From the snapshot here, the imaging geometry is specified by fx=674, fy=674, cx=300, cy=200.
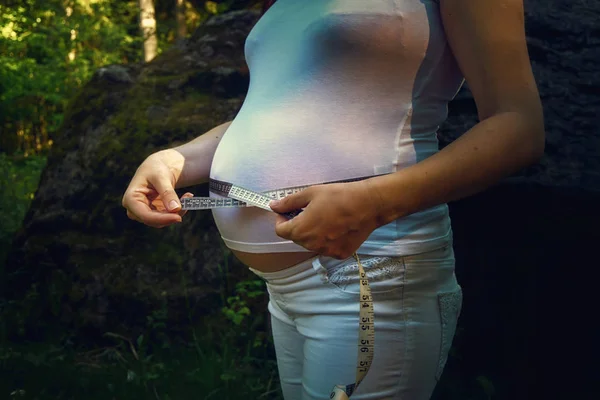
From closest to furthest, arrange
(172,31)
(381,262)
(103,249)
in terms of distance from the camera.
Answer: (381,262) < (103,249) < (172,31)


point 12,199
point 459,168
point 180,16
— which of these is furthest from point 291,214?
point 180,16

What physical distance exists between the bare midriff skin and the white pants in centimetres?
1

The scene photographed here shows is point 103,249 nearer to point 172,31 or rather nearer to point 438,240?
point 438,240

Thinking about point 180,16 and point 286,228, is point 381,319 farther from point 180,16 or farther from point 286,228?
point 180,16

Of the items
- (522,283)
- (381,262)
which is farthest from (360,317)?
(522,283)

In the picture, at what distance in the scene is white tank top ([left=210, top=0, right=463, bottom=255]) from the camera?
1179mm

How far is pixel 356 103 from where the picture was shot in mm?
1207

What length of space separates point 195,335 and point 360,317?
233 centimetres

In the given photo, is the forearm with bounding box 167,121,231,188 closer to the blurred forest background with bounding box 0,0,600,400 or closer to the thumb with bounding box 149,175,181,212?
the thumb with bounding box 149,175,181,212

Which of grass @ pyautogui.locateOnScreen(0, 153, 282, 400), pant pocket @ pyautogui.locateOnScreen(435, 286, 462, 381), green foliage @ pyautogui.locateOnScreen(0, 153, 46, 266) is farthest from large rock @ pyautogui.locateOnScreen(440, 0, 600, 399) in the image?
green foliage @ pyautogui.locateOnScreen(0, 153, 46, 266)

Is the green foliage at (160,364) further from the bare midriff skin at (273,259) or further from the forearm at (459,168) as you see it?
the forearm at (459,168)

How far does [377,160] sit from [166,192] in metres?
0.45

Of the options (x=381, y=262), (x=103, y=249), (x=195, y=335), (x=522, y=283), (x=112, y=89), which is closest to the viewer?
(x=381, y=262)

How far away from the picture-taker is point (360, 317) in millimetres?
1156
